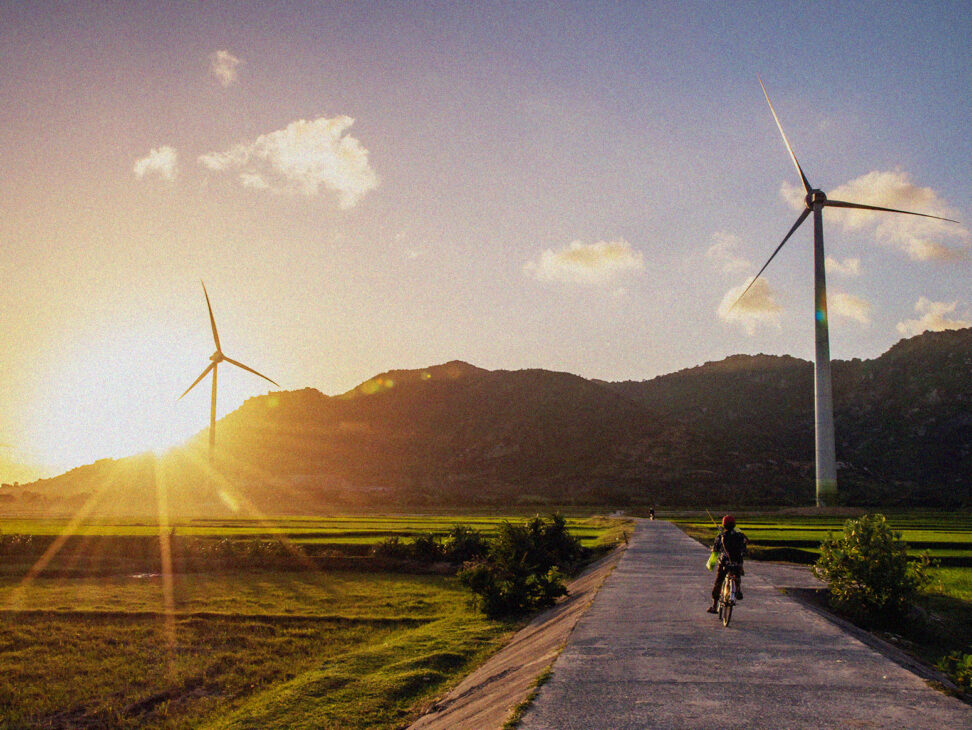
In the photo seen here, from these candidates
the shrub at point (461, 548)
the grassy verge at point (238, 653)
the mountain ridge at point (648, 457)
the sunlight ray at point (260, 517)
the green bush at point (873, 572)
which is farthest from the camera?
the mountain ridge at point (648, 457)

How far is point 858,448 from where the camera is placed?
6476 inches

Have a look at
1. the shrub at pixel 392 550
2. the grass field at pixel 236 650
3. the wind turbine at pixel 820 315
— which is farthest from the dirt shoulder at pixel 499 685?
the wind turbine at pixel 820 315

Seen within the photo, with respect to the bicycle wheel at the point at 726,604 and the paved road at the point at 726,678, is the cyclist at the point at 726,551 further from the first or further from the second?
Answer: the paved road at the point at 726,678

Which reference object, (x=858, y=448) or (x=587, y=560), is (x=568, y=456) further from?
Answer: (x=587, y=560)

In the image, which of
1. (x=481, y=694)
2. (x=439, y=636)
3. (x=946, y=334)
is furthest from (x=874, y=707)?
(x=946, y=334)

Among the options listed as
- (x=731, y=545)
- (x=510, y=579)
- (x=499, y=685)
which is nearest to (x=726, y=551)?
(x=731, y=545)

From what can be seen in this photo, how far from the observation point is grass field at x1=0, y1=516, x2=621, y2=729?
14500 mm

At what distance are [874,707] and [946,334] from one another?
21591 centimetres

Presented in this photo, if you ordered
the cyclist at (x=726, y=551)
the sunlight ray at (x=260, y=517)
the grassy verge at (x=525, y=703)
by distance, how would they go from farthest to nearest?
1. the sunlight ray at (x=260, y=517)
2. the cyclist at (x=726, y=551)
3. the grassy verge at (x=525, y=703)

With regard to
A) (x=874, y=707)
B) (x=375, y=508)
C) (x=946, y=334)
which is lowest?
(x=375, y=508)

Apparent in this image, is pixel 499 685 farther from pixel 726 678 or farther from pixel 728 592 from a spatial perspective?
pixel 728 592

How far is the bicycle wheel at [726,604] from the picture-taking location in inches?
545

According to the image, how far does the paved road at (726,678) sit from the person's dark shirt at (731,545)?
122 centimetres

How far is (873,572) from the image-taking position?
18281mm
